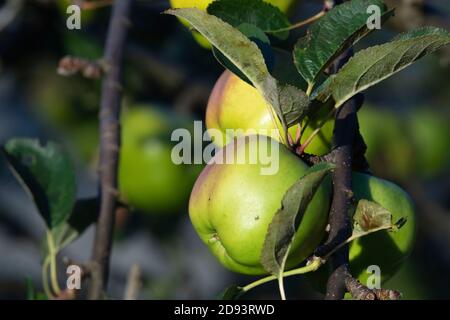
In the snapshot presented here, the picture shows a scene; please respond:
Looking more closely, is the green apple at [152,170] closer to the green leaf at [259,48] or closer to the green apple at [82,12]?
the green apple at [82,12]

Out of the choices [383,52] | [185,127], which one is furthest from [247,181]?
[185,127]

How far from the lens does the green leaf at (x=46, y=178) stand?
95 centimetres

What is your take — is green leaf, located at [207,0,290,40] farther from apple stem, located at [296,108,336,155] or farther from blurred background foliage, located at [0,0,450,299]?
blurred background foliage, located at [0,0,450,299]

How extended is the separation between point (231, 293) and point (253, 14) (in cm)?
24

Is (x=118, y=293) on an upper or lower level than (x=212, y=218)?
upper

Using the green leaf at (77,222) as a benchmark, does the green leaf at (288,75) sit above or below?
above

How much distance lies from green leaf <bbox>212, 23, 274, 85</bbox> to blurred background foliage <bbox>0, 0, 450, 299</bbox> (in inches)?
27.7

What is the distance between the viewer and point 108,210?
3.17ft

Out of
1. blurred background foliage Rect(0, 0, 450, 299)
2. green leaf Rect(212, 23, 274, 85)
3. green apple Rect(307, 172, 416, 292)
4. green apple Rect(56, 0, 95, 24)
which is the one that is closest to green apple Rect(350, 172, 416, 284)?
green apple Rect(307, 172, 416, 292)

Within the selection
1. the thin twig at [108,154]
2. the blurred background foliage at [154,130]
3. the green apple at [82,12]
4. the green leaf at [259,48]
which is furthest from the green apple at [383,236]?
the green apple at [82,12]

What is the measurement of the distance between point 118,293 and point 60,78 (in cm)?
44

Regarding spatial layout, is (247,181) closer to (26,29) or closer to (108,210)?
(108,210)

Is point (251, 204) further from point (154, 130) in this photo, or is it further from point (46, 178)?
point (154, 130)

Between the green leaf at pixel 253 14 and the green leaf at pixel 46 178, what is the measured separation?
1.03 ft
